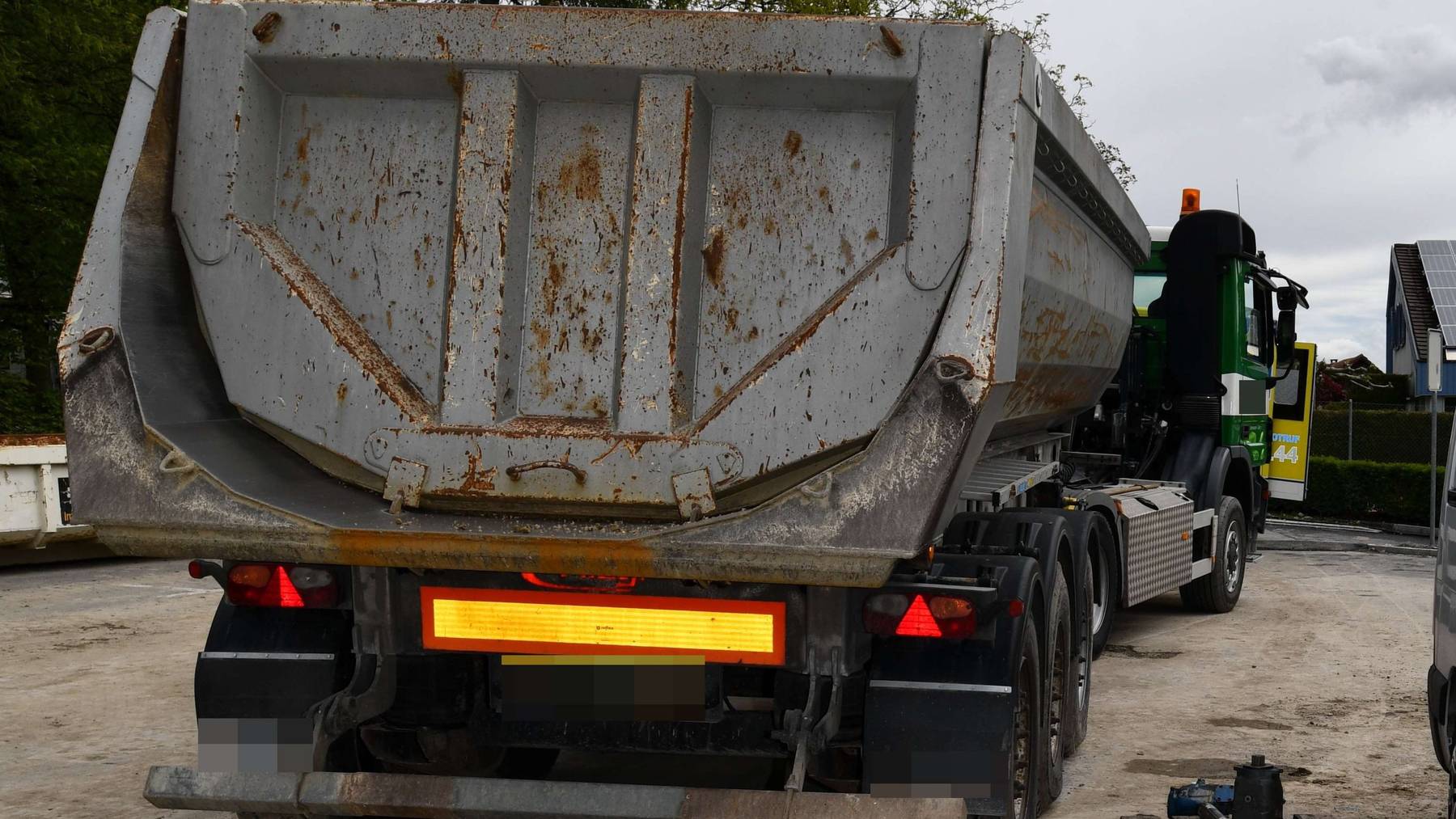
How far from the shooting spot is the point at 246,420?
14.5ft

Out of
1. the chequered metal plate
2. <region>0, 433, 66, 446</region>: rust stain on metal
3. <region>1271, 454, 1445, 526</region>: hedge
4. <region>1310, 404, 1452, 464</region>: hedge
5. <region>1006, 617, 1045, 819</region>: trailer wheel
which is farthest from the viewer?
<region>1310, 404, 1452, 464</region>: hedge

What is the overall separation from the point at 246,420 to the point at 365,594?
616mm

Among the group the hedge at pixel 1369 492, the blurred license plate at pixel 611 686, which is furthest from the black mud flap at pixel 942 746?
the hedge at pixel 1369 492

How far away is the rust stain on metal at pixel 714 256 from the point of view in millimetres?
4328

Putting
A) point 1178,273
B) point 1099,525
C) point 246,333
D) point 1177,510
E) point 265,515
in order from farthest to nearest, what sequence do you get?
point 1178,273
point 1177,510
point 1099,525
point 246,333
point 265,515

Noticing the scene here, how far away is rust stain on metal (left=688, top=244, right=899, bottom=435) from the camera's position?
13.8 ft

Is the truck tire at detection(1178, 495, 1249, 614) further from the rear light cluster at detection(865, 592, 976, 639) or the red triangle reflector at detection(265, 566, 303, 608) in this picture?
the red triangle reflector at detection(265, 566, 303, 608)

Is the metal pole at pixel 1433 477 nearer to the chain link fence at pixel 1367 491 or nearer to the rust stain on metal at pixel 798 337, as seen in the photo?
the chain link fence at pixel 1367 491

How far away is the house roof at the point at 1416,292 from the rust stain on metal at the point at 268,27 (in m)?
41.8

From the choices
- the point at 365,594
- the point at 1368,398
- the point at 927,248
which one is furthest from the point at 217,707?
the point at 1368,398

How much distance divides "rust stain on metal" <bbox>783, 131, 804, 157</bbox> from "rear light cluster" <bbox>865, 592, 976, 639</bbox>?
1261 mm

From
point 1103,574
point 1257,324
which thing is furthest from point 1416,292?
point 1103,574

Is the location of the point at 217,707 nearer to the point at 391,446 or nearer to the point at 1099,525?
the point at 391,446

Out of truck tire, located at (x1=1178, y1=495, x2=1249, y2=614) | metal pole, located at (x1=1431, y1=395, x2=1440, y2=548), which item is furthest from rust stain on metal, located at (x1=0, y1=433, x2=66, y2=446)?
metal pole, located at (x1=1431, y1=395, x2=1440, y2=548)
